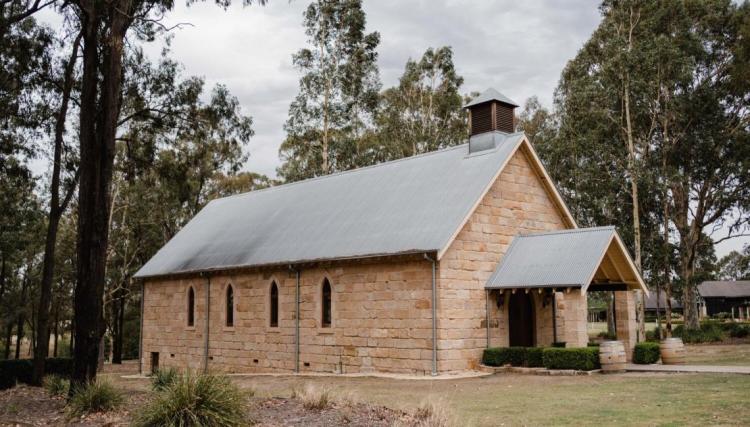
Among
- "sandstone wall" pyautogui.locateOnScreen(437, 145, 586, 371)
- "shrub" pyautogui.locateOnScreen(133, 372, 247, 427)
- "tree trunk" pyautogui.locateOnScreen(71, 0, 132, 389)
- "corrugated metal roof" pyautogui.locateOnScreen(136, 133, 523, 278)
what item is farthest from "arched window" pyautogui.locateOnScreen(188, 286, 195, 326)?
"shrub" pyautogui.locateOnScreen(133, 372, 247, 427)

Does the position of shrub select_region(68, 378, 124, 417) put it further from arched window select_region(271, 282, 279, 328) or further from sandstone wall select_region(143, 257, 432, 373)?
arched window select_region(271, 282, 279, 328)

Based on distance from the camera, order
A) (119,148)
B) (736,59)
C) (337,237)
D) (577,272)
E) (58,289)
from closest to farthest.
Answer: (577,272), (337,237), (736,59), (119,148), (58,289)

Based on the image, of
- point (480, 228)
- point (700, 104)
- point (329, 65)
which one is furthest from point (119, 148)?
point (700, 104)

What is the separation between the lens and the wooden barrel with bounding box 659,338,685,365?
21781 millimetres

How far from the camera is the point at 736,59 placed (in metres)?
37.9

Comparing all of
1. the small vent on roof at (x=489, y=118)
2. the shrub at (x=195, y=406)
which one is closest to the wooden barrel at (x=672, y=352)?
the small vent on roof at (x=489, y=118)

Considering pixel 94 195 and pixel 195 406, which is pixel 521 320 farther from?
pixel 195 406

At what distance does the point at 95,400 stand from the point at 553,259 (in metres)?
13.8

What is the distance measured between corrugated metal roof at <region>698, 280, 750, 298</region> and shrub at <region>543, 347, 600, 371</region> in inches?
2256

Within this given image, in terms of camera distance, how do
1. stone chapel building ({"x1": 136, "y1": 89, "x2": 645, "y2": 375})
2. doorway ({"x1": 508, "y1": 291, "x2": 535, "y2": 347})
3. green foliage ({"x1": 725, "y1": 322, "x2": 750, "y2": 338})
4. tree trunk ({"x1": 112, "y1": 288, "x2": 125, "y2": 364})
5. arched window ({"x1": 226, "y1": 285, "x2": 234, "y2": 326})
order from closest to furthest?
stone chapel building ({"x1": 136, "y1": 89, "x2": 645, "y2": 375})
doorway ({"x1": 508, "y1": 291, "x2": 535, "y2": 347})
arched window ({"x1": 226, "y1": 285, "x2": 234, "y2": 326})
green foliage ({"x1": 725, "y1": 322, "x2": 750, "y2": 338})
tree trunk ({"x1": 112, "y1": 288, "x2": 125, "y2": 364})

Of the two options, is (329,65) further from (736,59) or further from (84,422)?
(84,422)

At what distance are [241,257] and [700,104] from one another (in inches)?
1068

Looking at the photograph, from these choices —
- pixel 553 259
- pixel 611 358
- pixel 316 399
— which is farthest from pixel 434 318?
pixel 316 399

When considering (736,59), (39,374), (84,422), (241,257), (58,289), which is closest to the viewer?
(84,422)
